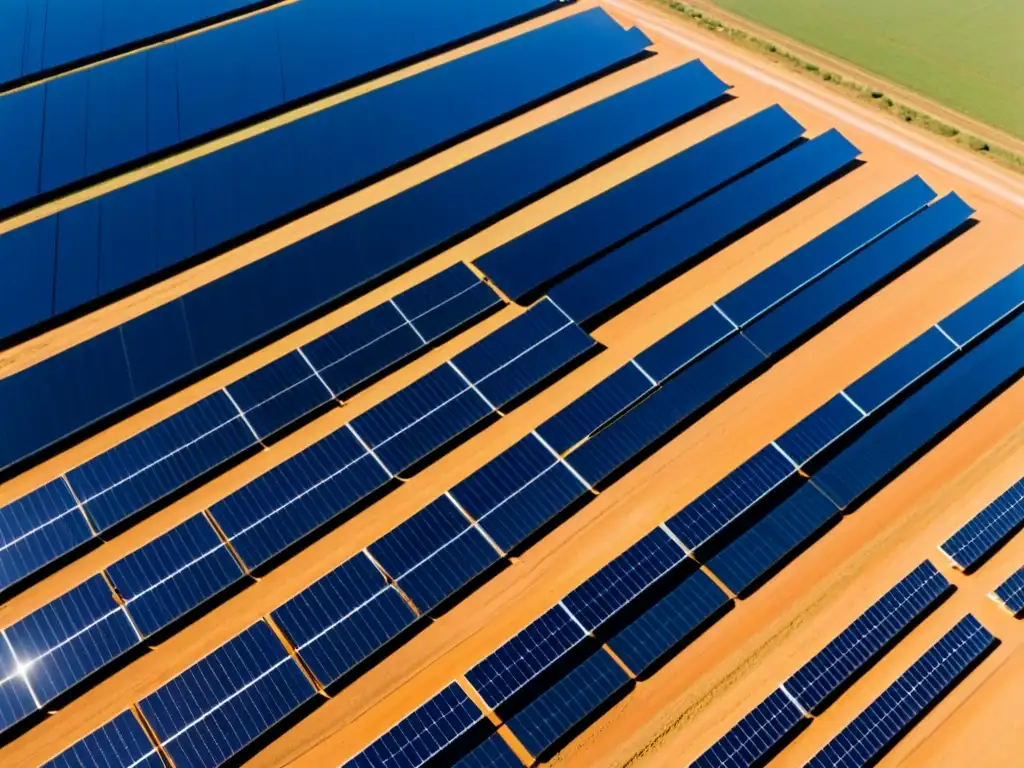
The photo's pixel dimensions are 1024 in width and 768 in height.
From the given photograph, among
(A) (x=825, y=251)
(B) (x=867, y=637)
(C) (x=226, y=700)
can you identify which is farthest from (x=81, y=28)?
(B) (x=867, y=637)

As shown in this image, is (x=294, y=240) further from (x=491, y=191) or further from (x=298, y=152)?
(x=491, y=191)

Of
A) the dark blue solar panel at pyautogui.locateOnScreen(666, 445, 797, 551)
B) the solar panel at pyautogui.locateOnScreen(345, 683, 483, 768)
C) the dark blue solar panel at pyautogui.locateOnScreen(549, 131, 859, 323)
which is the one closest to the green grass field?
the dark blue solar panel at pyautogui.locateOnScreen(549, 131, 859, 323)

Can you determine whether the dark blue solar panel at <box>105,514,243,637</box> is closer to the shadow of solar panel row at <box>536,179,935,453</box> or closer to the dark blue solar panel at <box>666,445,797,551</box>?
the shadow of solar panel row at <box>536,179,935,453</box>

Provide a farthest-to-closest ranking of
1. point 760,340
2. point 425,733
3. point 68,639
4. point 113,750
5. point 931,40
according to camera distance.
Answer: point 931,40 < point 760,340 < point 68,639 < point 425,733 < point 113,750

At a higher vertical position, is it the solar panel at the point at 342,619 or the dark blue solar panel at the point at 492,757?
the solar panel at the point at 342,619

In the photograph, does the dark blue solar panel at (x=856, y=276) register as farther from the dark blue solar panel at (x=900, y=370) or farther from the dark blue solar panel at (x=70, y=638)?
the dark blue solar panel at (x=70, y=638)

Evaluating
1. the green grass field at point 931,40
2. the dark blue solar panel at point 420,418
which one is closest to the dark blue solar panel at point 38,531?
the dark blue solar panel at point 420,418

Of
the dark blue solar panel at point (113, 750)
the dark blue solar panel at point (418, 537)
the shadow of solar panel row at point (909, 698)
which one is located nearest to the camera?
the dark blue solar panel at point (113, 750)

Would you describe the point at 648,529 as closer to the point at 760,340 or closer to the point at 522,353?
the point at 522,353
